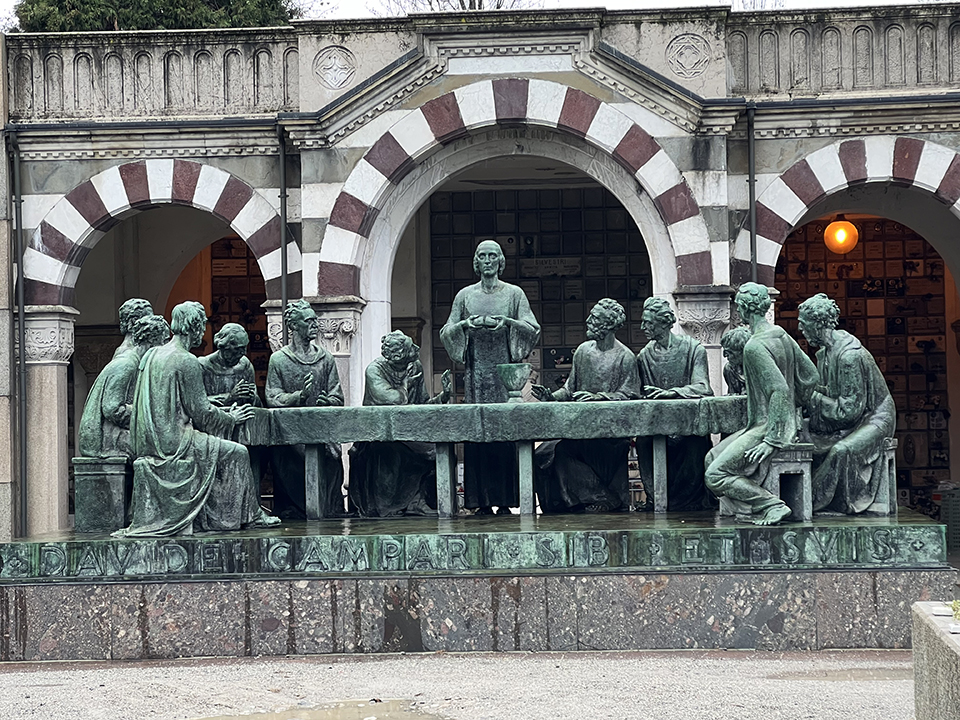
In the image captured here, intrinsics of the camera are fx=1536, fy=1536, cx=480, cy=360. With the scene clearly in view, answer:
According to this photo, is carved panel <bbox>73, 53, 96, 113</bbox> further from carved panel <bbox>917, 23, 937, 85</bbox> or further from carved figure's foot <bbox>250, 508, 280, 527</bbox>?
carved panel <bbox>917, 23, 937, 85</bbox>

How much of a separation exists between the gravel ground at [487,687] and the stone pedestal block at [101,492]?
118 cm

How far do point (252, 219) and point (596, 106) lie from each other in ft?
11.6

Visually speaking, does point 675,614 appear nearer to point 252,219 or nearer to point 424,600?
point 424,600

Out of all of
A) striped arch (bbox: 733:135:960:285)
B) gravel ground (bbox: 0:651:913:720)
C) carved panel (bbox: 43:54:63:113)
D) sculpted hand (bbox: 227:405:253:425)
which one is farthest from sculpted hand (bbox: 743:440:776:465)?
carved panel (bbox: 43:54:63:113)

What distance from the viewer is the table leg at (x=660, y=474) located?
1049cm

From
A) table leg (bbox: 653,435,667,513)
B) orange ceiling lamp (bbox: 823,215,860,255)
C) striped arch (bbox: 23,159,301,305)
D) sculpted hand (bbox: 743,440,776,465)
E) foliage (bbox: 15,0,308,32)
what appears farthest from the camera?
foliage (bbox: 15,0,308,32)

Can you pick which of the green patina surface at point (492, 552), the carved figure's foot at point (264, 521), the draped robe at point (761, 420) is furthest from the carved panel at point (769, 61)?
the carved figure's foot at point (264, 521)

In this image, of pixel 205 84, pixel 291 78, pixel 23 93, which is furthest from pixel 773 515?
pixel 23 93

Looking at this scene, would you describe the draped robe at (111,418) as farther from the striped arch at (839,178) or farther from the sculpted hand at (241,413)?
the striped arch at (839,178)

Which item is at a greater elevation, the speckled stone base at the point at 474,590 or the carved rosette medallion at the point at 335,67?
the carved rosette medallion at the point at 335,67

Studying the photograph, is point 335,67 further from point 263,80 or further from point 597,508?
point 597,508

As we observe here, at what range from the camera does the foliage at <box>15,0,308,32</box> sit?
845 inches

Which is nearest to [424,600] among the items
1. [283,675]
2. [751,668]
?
[283,675]

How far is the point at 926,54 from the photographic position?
1476 centimetres
